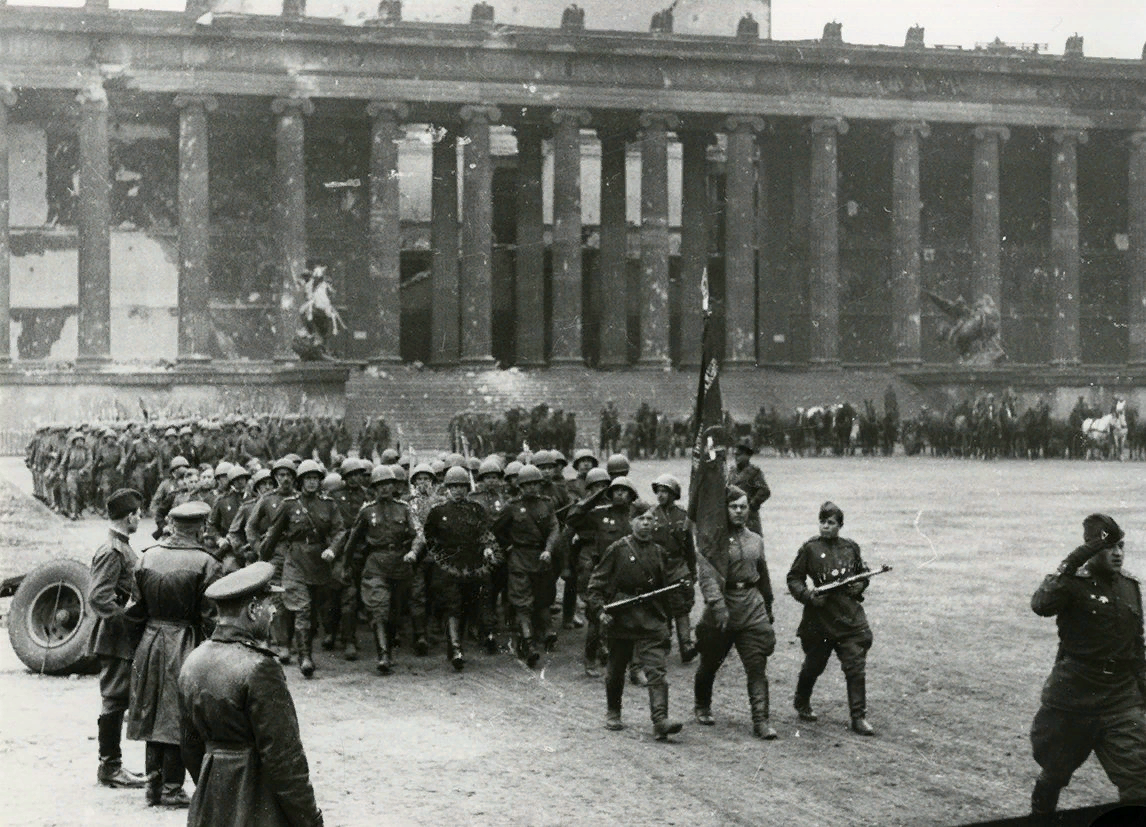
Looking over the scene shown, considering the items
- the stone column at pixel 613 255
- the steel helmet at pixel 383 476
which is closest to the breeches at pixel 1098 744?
the steel helmet at pixel 383 476

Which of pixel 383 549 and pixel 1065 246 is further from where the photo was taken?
pixel 1065 246

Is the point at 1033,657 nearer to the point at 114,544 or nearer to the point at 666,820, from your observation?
the point at 666,820

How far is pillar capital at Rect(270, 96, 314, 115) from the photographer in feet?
149

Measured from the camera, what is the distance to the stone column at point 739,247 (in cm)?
4828

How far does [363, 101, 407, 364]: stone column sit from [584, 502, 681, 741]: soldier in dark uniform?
35.5m

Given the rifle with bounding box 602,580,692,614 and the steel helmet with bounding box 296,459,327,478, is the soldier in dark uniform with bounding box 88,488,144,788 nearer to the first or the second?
the rifle with bounding box 602,580,692,614

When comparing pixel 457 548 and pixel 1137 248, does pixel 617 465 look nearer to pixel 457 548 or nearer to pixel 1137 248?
pixel 457 548

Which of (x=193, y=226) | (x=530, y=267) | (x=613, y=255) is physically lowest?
(x=530, y=267)

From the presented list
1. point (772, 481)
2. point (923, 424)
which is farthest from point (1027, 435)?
point (772, 481)

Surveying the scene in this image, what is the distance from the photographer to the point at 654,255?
47.6 m

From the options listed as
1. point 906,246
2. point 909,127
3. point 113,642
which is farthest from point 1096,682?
point 909,127

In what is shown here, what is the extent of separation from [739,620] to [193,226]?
122 ft

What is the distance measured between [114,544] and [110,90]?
3870cm

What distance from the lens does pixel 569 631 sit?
1490cm
